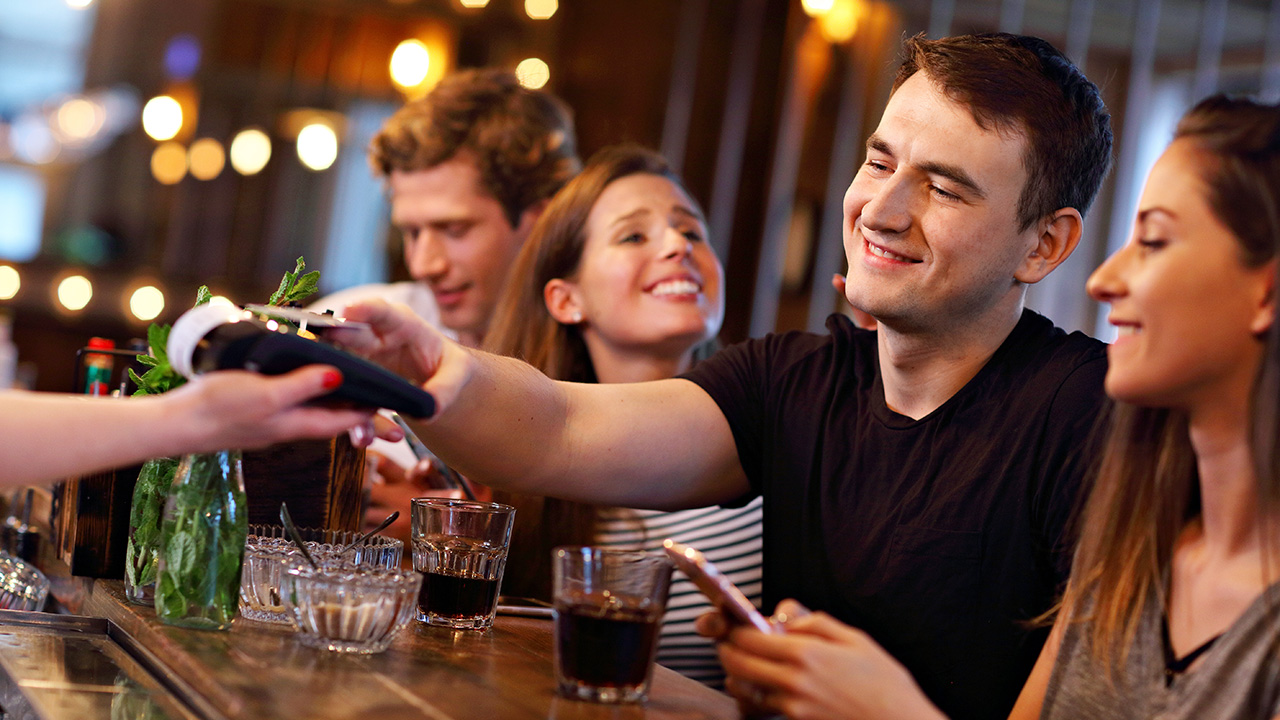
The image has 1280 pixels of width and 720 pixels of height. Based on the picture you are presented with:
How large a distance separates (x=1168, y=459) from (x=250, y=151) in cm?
535

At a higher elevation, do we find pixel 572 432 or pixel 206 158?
pixel 206 158

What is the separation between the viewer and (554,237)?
93.4 inches

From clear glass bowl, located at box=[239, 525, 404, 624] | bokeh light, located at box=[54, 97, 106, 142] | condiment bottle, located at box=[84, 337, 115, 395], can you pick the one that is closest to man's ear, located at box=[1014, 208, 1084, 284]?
clear glass bowl, located at box=[239, 525, 404, 624]

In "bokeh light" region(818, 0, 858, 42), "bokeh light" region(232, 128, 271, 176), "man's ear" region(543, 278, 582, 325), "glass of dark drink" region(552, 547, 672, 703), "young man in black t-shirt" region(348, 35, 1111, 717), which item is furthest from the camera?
"bokeh light" region(232, 128, 271, 176)

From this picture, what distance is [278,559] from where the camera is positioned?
4.16 ft

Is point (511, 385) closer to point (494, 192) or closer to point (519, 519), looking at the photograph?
point (519, 519)

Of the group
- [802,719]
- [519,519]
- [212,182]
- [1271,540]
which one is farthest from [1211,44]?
[212,182]

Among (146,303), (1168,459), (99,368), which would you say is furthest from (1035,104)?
(146,303)

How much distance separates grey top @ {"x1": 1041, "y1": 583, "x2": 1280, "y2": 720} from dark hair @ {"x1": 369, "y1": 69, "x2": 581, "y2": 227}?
1.99 metres

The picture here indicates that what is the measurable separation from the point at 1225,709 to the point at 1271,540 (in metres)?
0.16

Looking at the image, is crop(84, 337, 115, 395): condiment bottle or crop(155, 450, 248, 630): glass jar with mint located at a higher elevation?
crop(84, 337, 115, 395): condiment bottle

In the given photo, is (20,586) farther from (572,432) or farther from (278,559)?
(572,432)

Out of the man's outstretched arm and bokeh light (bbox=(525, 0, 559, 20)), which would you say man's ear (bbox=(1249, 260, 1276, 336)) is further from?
bokeh light (bbox=(525, 0, 559, 20))

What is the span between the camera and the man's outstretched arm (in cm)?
140
